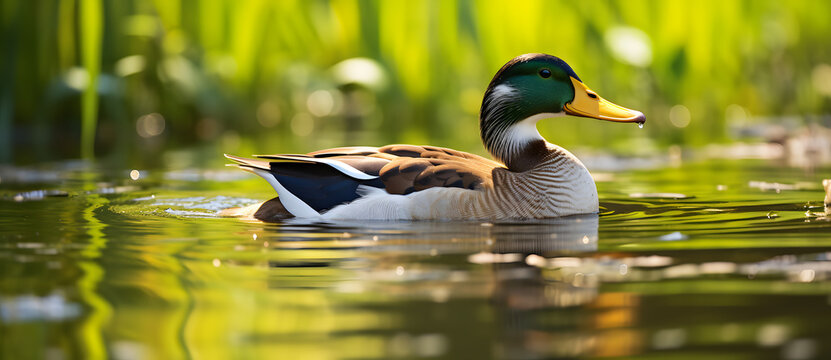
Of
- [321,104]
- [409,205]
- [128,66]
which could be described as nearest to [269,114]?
[321,104]

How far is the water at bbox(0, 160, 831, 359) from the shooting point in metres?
3.20

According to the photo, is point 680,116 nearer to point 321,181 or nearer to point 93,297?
point 321,181

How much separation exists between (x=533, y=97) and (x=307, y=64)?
7945 mm

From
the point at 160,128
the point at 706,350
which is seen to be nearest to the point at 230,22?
the point at 160,128

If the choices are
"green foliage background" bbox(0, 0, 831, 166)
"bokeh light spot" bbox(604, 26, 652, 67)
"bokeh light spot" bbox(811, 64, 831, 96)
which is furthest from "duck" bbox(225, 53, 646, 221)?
"bokeh light spot" bbox(811, 64, 831, 96)

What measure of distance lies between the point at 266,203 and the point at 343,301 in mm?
2874

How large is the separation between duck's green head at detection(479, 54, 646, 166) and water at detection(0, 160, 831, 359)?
2.42 feet

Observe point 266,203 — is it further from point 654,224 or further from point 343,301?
point 343,301

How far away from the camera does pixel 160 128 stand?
14523 mm

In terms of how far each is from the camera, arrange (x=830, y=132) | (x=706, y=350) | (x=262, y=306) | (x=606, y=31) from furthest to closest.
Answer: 1. (x=606, y=31)
2. (x=830, y=132)
3. (x=262, y=306)
4. (x=706, y=350)

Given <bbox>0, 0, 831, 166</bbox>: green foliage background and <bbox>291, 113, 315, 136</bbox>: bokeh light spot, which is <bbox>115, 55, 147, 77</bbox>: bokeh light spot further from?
<bbox>291, 113, 315, 136</bbox>: bokeh light spot

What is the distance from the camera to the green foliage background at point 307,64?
11.5 metres

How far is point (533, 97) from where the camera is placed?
6898 millimetres

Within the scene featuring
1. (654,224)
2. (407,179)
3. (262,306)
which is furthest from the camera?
(407,179)
